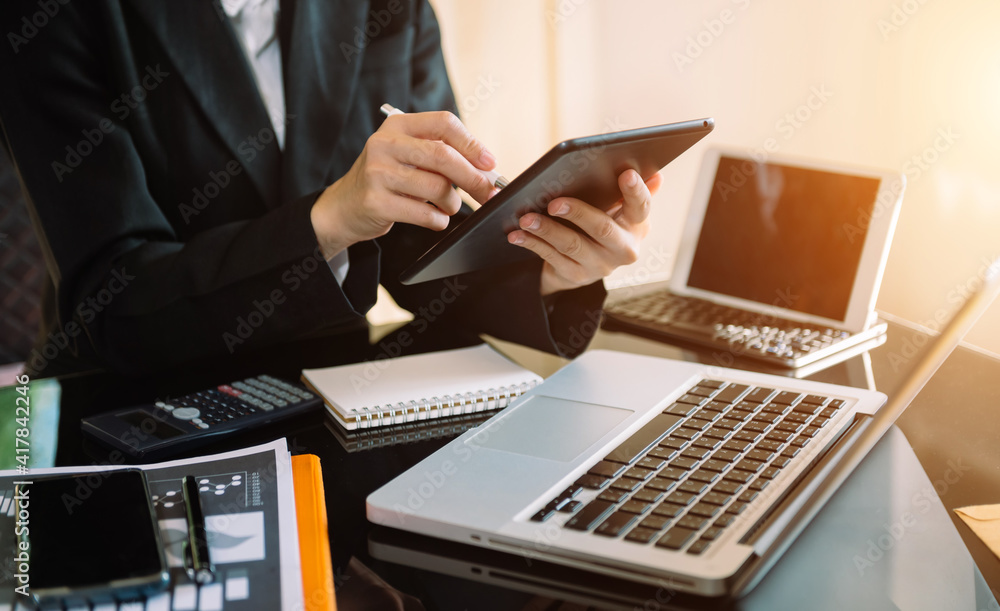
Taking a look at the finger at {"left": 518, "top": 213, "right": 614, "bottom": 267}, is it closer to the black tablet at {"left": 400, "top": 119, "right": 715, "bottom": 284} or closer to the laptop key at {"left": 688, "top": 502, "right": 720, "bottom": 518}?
the black tablet at {"left": 400, "top": 119, "right": 715, "bottom": 284}

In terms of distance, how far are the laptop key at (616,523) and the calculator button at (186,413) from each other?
459 mm

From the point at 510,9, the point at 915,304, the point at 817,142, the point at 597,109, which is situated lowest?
the point at 915,304

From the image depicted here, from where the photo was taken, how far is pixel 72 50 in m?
1.00

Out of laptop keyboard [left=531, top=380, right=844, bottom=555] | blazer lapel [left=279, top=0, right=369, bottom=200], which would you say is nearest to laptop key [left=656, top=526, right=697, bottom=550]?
laptop keyboard [left=531, top=380, right=844, bottom=555]

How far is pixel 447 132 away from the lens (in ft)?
2.56

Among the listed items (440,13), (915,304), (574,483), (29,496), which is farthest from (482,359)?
(440,13)

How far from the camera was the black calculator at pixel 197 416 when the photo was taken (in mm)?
759

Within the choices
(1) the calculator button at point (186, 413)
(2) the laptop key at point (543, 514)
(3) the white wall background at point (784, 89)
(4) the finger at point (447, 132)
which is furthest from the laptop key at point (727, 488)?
(3) the white wall background at point (784, 89)

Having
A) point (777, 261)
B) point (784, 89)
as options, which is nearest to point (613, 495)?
point (777, 261)

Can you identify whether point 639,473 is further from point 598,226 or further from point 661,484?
point 598,226

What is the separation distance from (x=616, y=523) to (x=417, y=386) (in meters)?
0.36

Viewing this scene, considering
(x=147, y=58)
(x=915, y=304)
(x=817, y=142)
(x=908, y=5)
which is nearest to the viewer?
(x=147, y=58)

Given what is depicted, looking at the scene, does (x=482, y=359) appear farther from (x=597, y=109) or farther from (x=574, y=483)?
(x=597, y=109)

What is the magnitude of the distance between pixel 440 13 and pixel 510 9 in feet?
0.66
